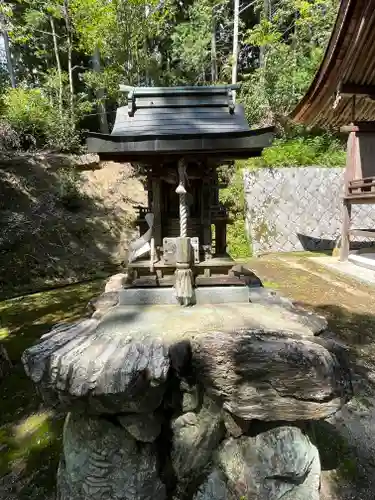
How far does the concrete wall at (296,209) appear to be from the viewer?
12555 millimetres

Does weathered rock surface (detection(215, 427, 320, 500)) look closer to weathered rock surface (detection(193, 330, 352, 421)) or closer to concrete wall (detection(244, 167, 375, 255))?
weathered rock surface (detection(193, 330, 352, 421))

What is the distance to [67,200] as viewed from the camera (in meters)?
12.4

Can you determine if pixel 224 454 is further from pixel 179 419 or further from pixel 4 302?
pixel 4 302

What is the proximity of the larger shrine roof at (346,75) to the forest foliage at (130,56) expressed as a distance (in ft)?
15.8

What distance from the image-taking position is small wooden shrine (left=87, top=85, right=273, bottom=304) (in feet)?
11.5

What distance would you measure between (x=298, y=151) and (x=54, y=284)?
1146cm

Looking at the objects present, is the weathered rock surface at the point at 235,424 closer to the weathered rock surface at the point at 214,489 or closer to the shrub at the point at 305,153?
the weathered rock surface at the point at 214,489

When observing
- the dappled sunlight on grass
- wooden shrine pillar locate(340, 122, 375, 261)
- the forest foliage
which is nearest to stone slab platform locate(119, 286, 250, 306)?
the dappled sunlight on grass

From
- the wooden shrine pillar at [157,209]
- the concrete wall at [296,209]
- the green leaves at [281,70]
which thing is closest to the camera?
the wooden shrine pillar at [157,209]

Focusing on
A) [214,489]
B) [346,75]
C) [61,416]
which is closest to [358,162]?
[346,75]

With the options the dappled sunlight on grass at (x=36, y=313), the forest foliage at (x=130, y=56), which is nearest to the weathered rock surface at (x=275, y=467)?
the dappled sunlight on grass at (x=36, y=313)

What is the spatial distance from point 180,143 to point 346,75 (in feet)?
22.4

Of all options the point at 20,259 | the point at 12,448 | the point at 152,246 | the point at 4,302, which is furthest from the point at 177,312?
the point at 20,259

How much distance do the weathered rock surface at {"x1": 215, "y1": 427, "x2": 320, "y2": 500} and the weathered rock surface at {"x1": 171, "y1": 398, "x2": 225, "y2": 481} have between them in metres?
0.22
